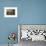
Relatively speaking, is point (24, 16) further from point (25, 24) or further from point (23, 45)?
point (23, 45)

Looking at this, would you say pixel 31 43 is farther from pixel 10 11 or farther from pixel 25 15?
pixel 10 11

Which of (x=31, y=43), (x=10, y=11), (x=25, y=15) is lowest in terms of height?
(x=31, y=43)

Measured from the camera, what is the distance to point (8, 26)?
176 inches

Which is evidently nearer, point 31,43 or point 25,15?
point 31,43

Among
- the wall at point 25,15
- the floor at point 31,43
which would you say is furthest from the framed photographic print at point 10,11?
the floor at point 31,43

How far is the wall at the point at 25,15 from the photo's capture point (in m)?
4.47

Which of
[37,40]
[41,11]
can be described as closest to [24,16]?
[41,11]

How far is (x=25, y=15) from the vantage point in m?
4.48

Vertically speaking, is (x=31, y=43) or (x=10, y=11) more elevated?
(x=10, y=11)

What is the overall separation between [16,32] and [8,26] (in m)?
0.35

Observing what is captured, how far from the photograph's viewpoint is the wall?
4473mm

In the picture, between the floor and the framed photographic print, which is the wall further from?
the floor

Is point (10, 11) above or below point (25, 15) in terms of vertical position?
above

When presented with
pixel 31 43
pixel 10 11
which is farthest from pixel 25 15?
pixel 31 43
